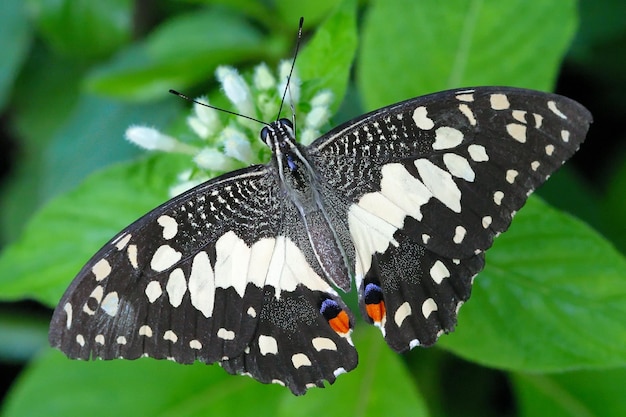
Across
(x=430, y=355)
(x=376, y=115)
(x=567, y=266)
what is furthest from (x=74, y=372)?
(x=567, y=266)

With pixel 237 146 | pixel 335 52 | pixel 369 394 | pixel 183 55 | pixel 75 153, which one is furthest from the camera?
pixel 75 153

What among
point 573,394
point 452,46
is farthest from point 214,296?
point 573,394

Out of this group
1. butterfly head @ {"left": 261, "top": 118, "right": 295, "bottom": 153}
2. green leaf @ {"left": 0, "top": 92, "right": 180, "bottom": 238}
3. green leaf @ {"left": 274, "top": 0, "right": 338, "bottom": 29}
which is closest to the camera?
butterfly head @ {"left": 261, "top": 118, "right": 295, "bottom": 153}

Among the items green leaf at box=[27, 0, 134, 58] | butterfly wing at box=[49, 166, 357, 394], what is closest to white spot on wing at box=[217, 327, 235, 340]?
butterfly wing at box=[49, 166, 357, 394]

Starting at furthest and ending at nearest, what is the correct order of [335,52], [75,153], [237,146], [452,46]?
[75,153]
[452,46]
[335,52]
[237,146]

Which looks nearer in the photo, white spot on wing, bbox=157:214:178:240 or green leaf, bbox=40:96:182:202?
white spot on wing, bbox=157:214:178:240

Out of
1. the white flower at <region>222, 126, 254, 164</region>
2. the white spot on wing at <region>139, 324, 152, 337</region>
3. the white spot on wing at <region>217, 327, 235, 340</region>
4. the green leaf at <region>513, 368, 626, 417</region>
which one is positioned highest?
the white flower at <region>222, 126, 254, 164</region>

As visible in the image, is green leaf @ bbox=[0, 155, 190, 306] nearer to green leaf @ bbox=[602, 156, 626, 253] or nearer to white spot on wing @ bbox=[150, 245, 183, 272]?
white spot on wing @ bbox=[150, 245, 183, 272]

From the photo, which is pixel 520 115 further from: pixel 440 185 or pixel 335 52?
pixel 335 52
